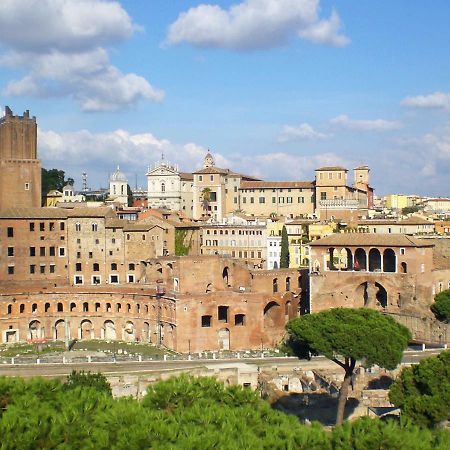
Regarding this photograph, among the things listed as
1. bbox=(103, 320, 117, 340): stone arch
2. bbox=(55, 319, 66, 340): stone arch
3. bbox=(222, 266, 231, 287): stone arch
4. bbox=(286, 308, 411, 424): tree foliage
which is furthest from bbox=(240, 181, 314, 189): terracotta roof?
bbox=(286, 308, 411, 424): tree foliage

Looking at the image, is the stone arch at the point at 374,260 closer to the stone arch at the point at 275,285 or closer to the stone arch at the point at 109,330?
the stone arch at the point at 275,285

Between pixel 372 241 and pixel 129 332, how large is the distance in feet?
74.3

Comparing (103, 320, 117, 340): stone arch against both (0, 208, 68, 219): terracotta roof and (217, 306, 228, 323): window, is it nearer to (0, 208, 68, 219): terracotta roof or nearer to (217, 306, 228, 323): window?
(217, 306, 228, 323): window

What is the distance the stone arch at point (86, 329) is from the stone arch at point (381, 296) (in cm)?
2544

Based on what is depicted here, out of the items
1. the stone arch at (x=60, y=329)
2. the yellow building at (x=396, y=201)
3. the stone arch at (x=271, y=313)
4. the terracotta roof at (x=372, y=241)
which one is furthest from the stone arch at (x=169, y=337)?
the yellow building at (x=396, y=201)

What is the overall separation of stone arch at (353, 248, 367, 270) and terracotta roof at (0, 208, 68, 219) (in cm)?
2735

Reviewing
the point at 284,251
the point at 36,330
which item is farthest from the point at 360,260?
the point at 36,330

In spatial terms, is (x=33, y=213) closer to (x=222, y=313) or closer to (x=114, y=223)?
(x=114, y=223)

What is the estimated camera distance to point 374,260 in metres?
67.9

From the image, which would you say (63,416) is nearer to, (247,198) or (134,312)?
(134,312)

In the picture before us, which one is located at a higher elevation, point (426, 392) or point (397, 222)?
point (397, 222)

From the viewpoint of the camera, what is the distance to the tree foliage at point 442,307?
5703 centimetres

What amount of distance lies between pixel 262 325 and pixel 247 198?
1418 inches

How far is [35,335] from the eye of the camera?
2724 inches
